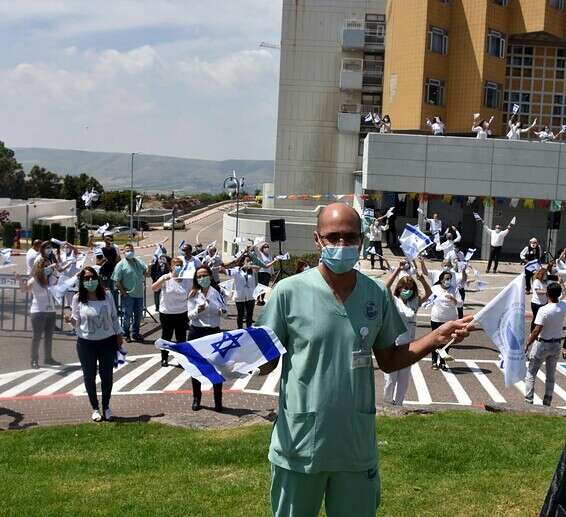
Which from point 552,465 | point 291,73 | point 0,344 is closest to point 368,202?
point 291,73

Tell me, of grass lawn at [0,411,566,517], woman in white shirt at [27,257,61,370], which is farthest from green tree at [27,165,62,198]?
grass lawn at [0,411,566,517]

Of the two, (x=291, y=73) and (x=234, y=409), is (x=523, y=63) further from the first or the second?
(x=234, y=409)

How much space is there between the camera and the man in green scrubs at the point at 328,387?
388 cm

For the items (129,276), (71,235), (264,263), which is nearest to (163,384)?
(129,276)

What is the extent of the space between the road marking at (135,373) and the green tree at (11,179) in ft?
334

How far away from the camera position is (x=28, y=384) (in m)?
12.8

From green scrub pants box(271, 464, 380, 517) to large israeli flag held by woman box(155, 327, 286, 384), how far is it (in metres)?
0.57

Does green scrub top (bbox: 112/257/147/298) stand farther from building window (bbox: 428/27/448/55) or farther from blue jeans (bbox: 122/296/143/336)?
building window (bbox: 428/27/448/55)

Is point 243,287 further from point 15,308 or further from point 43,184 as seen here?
point 43,184

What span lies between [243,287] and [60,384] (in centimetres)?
608

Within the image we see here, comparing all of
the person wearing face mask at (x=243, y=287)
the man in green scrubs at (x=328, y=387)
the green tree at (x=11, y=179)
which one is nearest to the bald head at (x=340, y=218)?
the man in green scrubs at (x=328, y=387)

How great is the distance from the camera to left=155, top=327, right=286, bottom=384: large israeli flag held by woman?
4.04m

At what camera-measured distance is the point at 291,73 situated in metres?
57.9

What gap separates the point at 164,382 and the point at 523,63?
38514 mm
